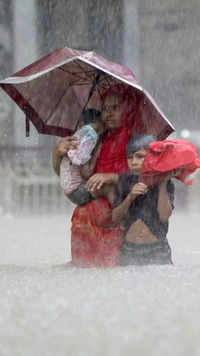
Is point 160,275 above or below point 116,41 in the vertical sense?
above

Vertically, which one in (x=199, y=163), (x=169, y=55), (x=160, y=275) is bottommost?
(x=169, y=55)

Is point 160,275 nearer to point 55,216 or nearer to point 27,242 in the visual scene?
point 27,242

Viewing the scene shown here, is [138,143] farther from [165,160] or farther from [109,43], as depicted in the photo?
[109,43]

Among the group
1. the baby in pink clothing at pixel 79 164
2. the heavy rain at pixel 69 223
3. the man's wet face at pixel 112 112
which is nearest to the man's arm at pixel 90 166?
the baby in pink clothing at pixel 79 164

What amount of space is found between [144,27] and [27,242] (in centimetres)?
650

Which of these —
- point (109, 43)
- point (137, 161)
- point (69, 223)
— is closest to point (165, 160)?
point (137, 161)

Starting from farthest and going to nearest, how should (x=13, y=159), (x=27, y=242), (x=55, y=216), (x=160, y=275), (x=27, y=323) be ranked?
(x=13, y=159), (x=55, y=216), (x=27, y=242), (x=160, y=275), (x=27, y=323)

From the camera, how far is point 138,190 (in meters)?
3.81

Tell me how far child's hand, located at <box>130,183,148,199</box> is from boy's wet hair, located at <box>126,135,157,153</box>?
0.21 meters

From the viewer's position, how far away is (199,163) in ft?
12.8

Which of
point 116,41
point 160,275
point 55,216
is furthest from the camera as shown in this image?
point 116,41

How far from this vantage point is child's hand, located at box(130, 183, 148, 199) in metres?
3.81

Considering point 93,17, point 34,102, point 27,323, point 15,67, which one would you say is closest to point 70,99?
point 34,102

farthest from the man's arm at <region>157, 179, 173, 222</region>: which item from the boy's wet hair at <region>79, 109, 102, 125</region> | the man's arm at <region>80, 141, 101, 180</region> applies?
the boy's wet hair at <region>79, 109, 102, 125</region>
